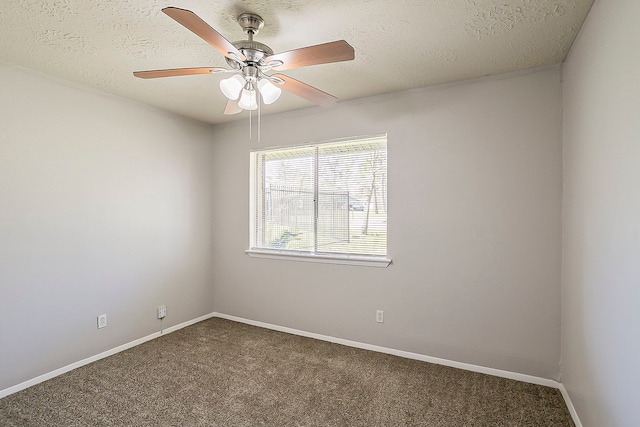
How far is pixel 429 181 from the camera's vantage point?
9.90 ft

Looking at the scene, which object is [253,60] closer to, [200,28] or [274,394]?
[200,28]

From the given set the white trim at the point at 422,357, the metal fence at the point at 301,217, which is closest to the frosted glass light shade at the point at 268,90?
the metal fence at the point at 301,217

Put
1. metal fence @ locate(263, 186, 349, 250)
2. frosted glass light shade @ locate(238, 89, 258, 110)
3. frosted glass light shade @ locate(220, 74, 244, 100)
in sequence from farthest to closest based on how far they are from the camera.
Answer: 1. metal fence @ locate(263, 186, 349, 250)
2. frosted glass light shade @ locate(238, 89, 258, 110)
3. frosted glass light shade @ locate(220, 74, 244, 100)

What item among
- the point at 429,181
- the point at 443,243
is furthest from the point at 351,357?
the point at 429,181

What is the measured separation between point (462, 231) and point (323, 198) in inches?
55.7

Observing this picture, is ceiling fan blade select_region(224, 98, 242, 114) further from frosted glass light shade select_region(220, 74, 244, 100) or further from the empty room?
frosted glass light shade select_region(220, 74, 244, 100)

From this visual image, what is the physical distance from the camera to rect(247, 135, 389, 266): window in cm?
336

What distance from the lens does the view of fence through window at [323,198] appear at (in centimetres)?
336

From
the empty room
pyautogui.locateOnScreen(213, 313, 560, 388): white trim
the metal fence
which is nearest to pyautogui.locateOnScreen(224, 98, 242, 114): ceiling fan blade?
the empty room

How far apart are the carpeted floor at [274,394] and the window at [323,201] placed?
1.01 meters

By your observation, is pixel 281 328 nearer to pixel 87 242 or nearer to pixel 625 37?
pixel 87 242

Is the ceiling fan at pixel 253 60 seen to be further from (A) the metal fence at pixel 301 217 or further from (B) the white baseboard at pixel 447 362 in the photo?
(B) the white baseboard at pixel 447 362

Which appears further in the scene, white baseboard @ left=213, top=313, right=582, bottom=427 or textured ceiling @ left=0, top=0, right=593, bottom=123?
white baseboard @ left=213, top=313, right=582, bottom=427

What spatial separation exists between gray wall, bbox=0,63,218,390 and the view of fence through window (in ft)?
2.84
